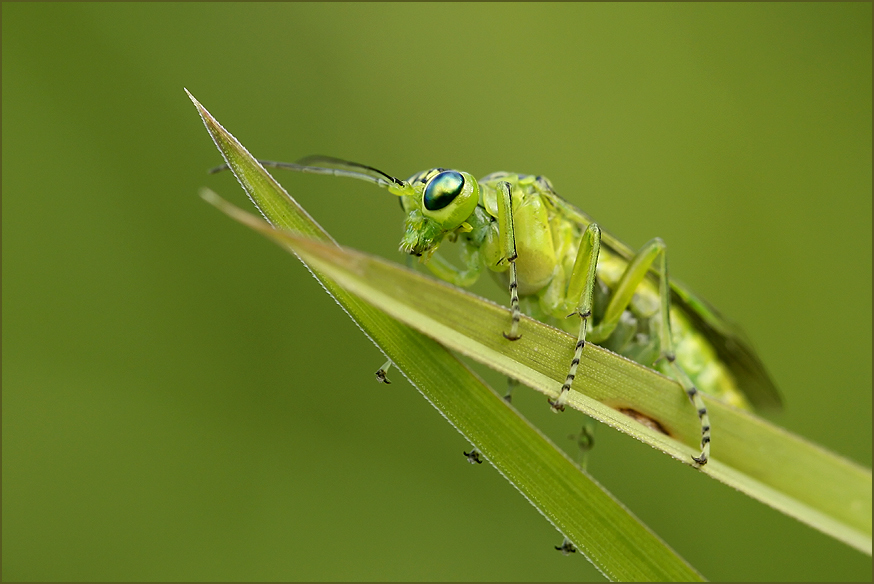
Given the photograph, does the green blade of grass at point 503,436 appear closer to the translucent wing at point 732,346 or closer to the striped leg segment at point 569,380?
the striped leg segment at point 569,380

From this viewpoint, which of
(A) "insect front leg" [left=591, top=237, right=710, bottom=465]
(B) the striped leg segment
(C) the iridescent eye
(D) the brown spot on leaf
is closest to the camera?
(B) the striped leg segment

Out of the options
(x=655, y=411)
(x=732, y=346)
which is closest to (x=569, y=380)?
(x=655, y=411)

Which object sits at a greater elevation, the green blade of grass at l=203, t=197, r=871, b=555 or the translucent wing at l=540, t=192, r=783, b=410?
the translucent wing at l=540, t=192, r=783, b=410

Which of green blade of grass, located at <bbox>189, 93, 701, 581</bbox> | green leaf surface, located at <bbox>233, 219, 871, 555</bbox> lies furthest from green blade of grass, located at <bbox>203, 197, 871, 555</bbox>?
green blade of grass, located at <bbox>189, 93, 701, 581</bbox>

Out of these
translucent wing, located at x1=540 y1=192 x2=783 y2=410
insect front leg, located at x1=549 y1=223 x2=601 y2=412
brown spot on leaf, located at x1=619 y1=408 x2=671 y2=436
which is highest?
translucent wing, located at x1=540 y1=192 x2=783 y2=410

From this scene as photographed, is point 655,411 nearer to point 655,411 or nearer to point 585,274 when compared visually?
point 655,411

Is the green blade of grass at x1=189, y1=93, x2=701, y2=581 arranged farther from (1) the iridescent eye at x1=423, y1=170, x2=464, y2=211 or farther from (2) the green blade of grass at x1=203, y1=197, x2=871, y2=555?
(1) the iridescent eye at x1=423, y1=170, x2=464, y2=211

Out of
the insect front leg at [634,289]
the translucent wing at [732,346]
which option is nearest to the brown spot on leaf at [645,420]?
the insect front leg at [634,289]
